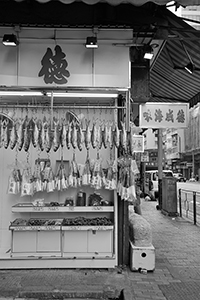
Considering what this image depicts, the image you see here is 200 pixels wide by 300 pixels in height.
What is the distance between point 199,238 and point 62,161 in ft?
16.0

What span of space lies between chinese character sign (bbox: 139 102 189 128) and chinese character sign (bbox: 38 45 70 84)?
13.7 ft

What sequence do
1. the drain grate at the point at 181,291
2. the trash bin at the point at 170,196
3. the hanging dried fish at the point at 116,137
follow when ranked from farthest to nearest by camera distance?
the trash bin at the point at 170,196 → the hanging dried fish at the point at 116,137 → the drain grate at the point at 181,291

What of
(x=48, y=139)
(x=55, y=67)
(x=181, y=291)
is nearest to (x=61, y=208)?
(x=48, y=139)

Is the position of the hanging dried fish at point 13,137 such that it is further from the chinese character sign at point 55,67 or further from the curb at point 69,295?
the curb at point 69,295

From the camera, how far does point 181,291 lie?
414cm

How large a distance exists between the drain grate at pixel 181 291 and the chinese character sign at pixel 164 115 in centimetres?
511

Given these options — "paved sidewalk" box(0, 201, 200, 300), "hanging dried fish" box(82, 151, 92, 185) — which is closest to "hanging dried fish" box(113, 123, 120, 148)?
"hanging dried fish" box(82, 151, 92, 185)

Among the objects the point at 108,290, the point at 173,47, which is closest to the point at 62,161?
the point at 108,290

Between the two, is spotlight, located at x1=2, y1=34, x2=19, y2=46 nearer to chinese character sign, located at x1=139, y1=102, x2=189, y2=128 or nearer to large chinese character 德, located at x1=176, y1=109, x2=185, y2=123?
chinese character sign, located at x1=139, y1=102, x2=189, y2=128

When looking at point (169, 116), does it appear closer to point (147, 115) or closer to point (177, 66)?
point (147, 115)

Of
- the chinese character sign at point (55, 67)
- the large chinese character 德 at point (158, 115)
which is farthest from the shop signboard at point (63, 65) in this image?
the large chinese character 德 at point (158, 115)

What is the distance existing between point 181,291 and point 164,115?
5635mm

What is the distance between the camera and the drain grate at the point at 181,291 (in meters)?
3.94

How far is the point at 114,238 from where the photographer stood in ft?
16.6
